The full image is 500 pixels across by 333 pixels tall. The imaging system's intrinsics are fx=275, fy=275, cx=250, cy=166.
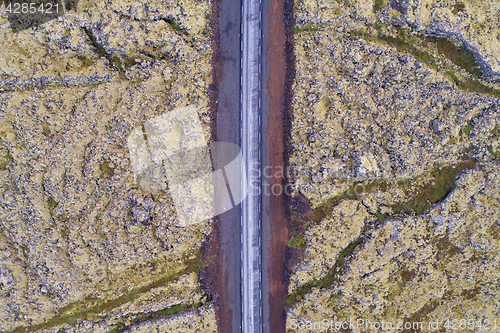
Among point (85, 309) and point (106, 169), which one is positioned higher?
point (106, 169)

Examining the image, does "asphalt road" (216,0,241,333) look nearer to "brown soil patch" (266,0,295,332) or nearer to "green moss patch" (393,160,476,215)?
"brown soil patch" (266,0,295,332)

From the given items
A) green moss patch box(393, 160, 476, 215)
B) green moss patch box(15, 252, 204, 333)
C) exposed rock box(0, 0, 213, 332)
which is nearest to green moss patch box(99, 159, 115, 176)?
exposed rock box(0, 0, 213, 332)

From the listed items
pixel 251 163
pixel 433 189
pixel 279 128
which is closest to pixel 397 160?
pixel 433 189

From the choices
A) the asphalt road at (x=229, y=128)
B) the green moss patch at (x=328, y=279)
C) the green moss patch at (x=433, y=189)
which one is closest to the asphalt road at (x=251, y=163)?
the asphalt road at (x=229, y=128)

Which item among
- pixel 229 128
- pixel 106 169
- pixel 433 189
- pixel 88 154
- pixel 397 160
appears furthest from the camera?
pixel 229 128

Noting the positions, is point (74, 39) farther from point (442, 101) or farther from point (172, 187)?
point (442, 101)

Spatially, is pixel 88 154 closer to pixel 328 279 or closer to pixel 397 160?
pixel 328 279

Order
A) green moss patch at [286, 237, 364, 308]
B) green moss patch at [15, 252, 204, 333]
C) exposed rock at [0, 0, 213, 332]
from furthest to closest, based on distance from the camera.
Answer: green moss patch at [15, 252, 204, 333], green moss patch at [286, 237, 364, 308], exposed rock at [0, 0, 213, 332]

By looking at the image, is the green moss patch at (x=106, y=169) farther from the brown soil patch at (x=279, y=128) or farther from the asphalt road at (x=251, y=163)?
the brown soil patch at (x=279, y=128)
